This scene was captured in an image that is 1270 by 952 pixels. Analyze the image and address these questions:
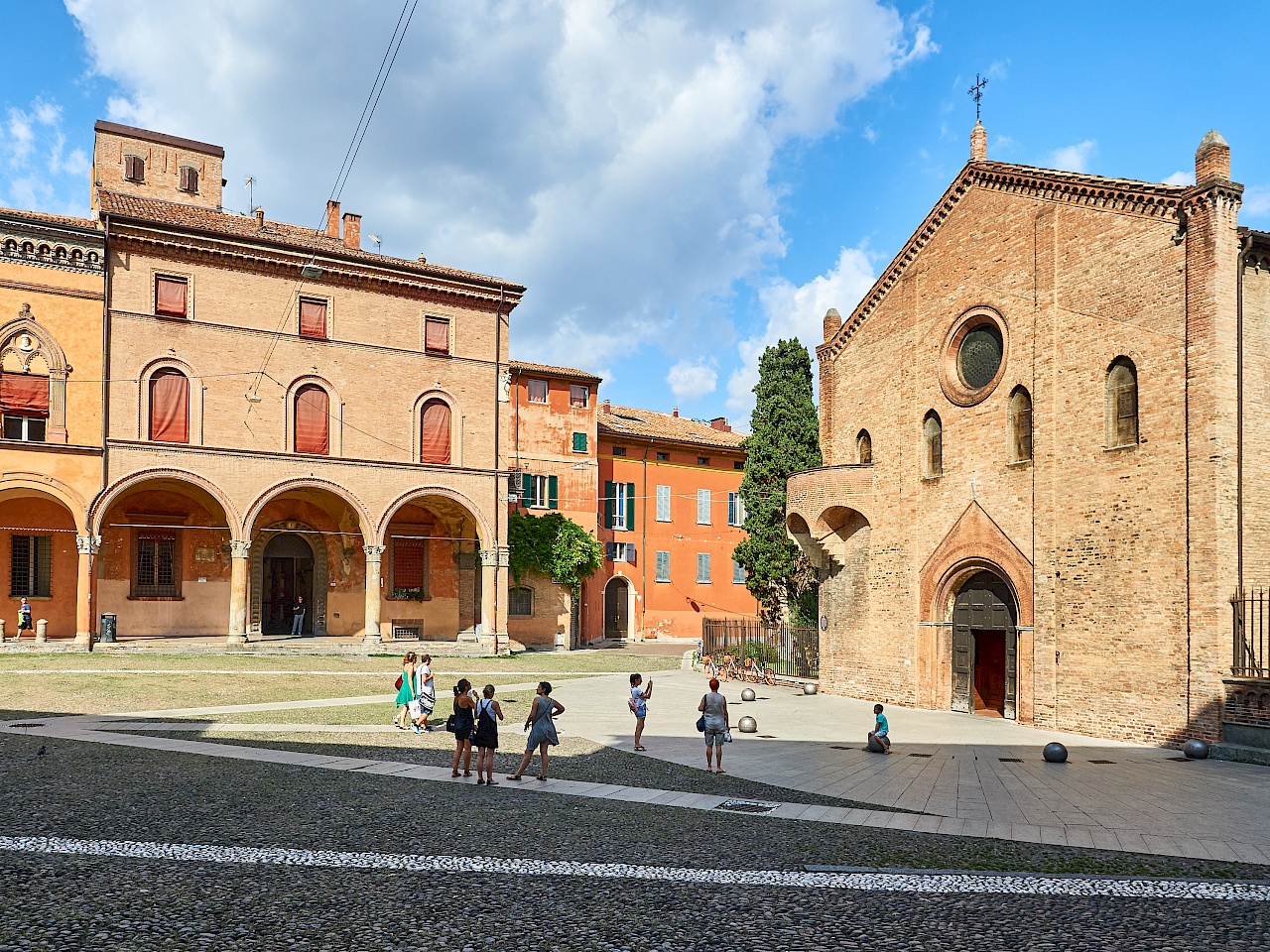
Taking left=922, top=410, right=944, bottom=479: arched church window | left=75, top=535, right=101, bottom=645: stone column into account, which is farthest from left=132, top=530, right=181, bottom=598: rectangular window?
left=922, top=410, right=944, bottom=479: arched church window

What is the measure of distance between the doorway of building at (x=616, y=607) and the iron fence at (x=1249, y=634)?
3063cm

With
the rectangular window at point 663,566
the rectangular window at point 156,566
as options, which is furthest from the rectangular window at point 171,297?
the rectangular window at point 663,566

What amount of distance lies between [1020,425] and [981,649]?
525 centimetres

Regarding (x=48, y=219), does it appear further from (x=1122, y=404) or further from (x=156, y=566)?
(x=1122, y=404)

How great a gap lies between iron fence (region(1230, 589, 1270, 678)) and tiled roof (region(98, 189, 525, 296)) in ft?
88.1

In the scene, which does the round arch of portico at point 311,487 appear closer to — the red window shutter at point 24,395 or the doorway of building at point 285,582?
the doorway of building at point 285,582

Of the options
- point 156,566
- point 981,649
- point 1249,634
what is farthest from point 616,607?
point 1249,634

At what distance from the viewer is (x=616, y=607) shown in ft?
146

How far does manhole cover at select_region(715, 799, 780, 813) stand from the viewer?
11.4 meters

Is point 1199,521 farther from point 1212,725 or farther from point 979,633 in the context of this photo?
point 979,633

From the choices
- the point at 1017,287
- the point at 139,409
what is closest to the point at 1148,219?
the point at 1017,287

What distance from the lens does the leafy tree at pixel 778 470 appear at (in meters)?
30.3

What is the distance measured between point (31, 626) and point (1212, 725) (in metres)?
31.2

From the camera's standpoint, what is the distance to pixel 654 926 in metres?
7.18
